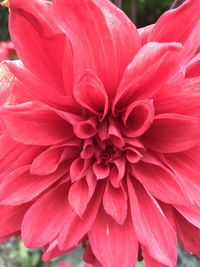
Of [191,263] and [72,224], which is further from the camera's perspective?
[191,263]

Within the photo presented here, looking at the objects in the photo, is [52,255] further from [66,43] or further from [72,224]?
[66,43]

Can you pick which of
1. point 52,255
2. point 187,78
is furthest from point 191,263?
point 187,78

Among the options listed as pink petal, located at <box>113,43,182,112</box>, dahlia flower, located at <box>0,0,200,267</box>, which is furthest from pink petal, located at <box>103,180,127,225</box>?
pink petal, located at <box>113,43,182,112</box>

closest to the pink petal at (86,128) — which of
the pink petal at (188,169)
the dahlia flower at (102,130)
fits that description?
the dahlia flower at (102,130)

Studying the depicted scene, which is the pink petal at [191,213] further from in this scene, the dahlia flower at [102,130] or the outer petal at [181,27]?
the outer petal at [181,27]

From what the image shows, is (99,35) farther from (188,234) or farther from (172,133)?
(188,234)

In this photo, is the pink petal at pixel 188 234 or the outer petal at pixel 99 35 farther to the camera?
the pink petal at pixel 188 234

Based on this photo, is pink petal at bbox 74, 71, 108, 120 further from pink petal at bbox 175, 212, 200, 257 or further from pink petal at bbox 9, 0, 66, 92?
pink petal at bbox 175, 212, 200, 257
